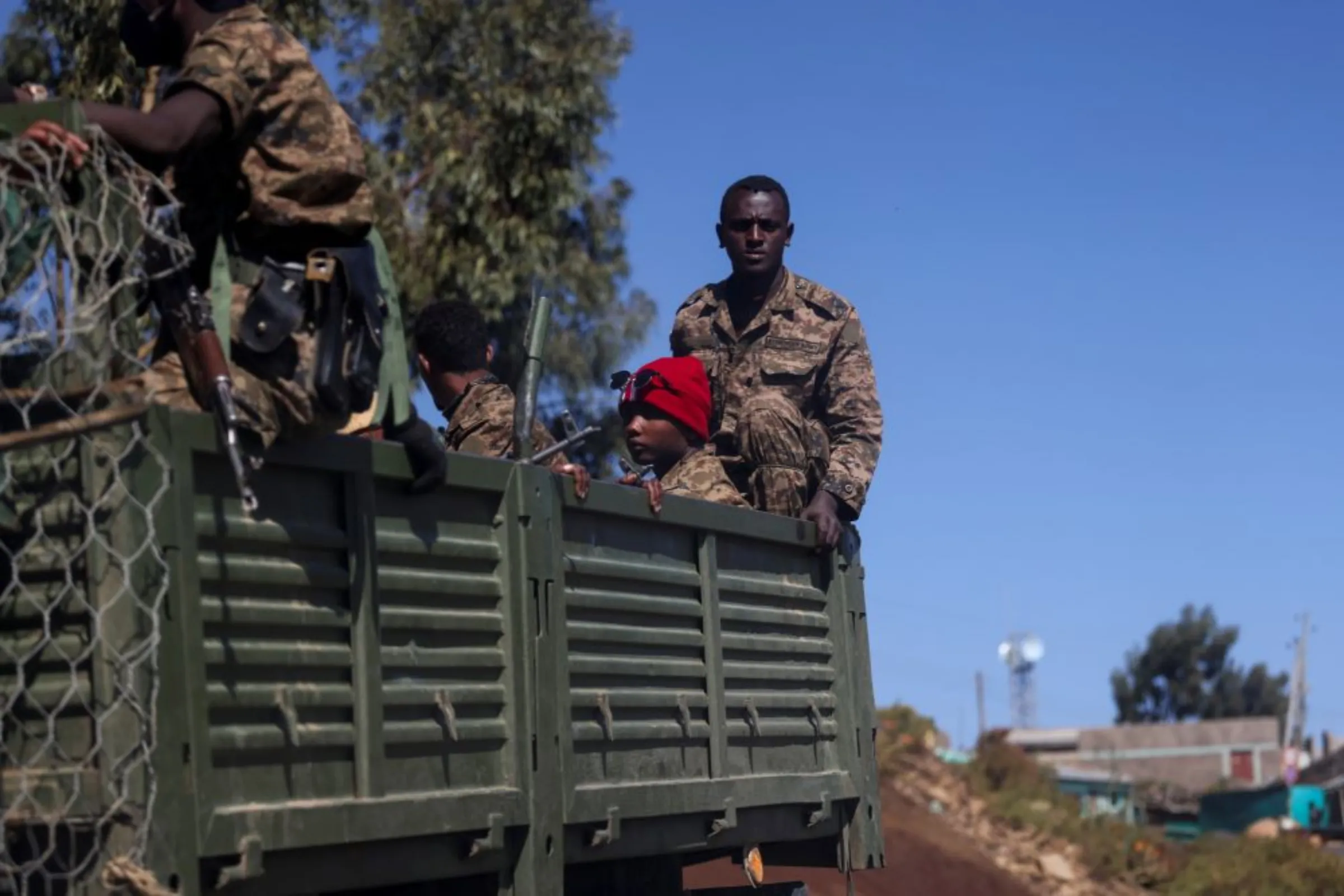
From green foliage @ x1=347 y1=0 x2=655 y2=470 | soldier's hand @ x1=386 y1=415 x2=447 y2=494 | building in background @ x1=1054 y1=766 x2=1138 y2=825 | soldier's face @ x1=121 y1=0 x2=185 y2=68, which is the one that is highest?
green foliage @ x1=347 y1=0 x2=655 y2=470

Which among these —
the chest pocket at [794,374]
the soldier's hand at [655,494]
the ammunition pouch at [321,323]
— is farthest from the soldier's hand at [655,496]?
the chest pocket at [794,374]

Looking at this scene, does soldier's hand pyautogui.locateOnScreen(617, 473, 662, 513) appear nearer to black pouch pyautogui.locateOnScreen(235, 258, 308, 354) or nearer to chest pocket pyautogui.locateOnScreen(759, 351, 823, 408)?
black pouch pyautogui.locateOnScreen(235, 258, 308, 354)

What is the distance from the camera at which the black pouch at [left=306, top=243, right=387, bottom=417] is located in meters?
3.69

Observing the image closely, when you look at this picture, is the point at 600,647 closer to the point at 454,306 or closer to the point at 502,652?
the point at 502,652

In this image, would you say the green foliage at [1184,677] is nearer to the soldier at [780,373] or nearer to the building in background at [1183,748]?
the building in background at [1183,748]

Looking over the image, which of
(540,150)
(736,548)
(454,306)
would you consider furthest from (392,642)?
(540,150)

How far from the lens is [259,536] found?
3.56 meters

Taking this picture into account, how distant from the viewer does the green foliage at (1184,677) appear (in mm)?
65250

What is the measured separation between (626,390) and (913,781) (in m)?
11.9

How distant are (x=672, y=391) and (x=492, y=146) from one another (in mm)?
9026

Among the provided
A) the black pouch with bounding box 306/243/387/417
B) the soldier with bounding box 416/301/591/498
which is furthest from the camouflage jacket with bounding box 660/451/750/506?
the black pouch with bounding box 306/243/387/417

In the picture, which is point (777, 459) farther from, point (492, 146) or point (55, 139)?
point (492, 146)

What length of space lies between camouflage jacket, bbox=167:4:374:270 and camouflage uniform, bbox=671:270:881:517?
2.42 metres

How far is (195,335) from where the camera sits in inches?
141
